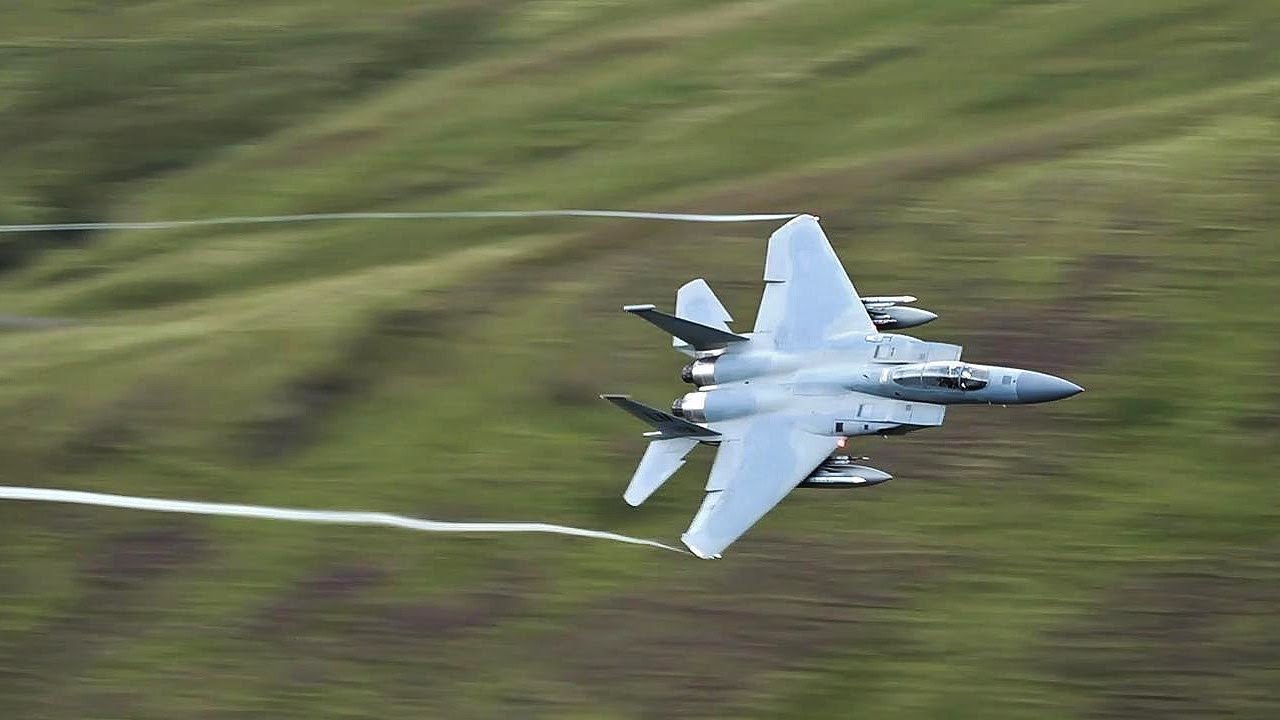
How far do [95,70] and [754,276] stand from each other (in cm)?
3015

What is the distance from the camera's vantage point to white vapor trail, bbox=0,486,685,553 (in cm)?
3684

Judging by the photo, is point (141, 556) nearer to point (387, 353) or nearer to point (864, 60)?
point (387, 353)

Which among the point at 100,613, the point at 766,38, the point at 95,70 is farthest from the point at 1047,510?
the point at 95,70

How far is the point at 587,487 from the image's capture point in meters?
37.8

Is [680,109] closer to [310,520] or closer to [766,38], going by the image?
[766,38]

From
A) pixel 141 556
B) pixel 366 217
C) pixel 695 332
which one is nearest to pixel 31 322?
pixel 366 217

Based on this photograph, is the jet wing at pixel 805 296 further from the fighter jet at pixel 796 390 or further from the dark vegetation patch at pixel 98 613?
the dark vegetation patch at pixel 98 613

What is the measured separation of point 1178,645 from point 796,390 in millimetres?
8922

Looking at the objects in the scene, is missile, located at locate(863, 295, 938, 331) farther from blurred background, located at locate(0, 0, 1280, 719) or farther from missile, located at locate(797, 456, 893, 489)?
blurred background, located at locate(0, 0, 1280, 719)

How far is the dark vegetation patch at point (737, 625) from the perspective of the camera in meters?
33.3

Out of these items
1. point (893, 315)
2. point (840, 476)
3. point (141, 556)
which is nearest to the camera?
point (840, 476)

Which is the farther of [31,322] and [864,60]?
[864,60]

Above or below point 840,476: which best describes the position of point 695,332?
above

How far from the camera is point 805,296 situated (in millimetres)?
32906
